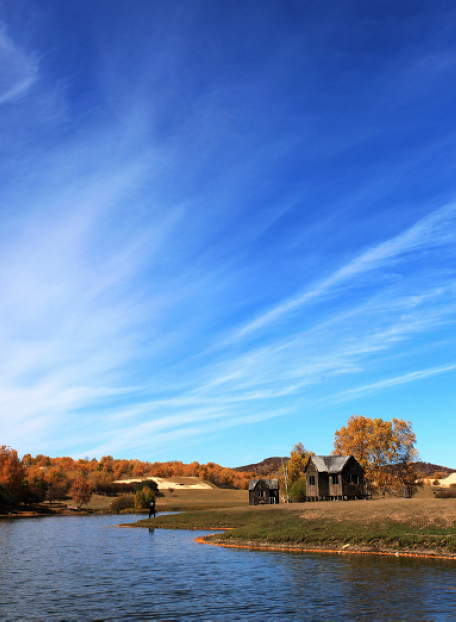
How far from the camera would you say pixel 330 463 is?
3479 inches

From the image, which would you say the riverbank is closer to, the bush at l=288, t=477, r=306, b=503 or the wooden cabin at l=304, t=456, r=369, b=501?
the wooden cabin at l=304, t=456, r=369, b=501

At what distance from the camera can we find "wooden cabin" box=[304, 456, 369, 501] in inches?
3383

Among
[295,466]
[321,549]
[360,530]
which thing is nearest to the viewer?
[321,549]

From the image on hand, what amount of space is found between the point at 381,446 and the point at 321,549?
56.5 metres

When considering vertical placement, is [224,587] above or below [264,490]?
below

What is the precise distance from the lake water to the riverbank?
2882 mm

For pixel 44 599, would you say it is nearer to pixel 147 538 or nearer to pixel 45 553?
pixel 45 553

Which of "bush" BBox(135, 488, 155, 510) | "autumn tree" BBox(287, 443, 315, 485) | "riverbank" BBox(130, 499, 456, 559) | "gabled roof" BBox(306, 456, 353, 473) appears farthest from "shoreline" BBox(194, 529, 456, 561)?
"bush" BBox(135, 488, 155, 510)

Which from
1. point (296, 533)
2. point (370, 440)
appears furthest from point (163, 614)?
point (370, 440)

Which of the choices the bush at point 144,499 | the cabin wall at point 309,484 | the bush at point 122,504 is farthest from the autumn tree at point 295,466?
the bush at point 122,504

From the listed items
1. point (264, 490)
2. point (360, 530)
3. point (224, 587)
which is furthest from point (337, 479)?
point (224, 587)

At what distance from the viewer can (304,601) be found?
26.3m

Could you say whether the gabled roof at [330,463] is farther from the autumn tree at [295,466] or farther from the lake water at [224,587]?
the lake water at [224,587]

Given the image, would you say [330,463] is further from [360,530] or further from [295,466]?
[360,530]
